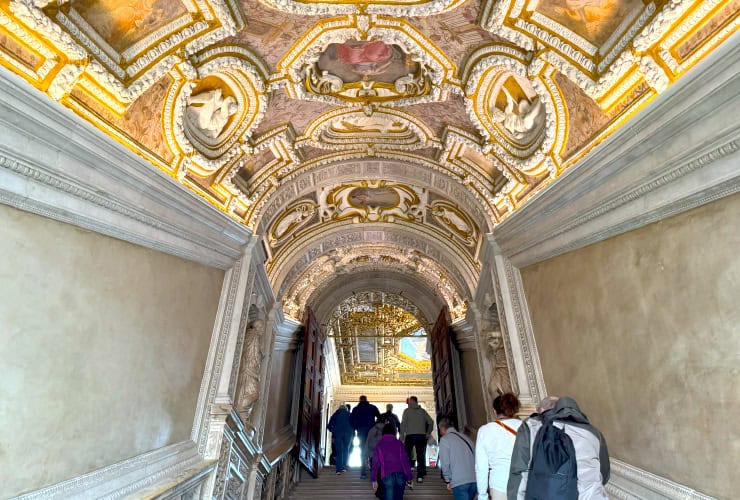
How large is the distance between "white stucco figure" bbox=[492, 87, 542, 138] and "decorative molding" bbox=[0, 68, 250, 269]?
11.8 feet

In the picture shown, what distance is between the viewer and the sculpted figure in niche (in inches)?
177

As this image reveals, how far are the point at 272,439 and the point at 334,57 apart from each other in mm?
6745

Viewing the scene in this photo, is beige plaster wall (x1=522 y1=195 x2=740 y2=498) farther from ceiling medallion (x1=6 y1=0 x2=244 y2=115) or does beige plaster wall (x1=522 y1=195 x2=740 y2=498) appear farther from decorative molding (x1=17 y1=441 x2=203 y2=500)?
ceiling medallion (x1=6 y1=0 x2=244 y2=115)

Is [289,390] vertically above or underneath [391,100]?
underneath

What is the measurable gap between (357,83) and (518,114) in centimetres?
204

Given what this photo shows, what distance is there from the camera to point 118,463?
3.11 metres

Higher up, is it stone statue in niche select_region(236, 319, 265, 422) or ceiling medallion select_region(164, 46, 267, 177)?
ceiling medallion select_region(164, 46, 267, 177)

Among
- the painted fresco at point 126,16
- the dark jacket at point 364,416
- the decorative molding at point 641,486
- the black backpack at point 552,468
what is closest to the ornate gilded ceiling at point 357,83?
the painted fresco at point 126,16

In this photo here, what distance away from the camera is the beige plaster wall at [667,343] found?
7.49ft

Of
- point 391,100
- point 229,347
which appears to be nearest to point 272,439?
point 229,347

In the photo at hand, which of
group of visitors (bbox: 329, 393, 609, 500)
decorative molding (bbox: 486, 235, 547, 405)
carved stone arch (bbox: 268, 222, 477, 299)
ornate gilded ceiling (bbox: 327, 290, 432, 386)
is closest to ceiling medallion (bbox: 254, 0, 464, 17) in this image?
decorative molding (bbox: 486, 235, 547, 405)

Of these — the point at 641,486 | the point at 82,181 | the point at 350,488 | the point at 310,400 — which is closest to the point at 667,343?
the point at 641,486

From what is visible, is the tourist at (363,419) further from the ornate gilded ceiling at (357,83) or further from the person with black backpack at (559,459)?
the person with black backpack at (559,459)

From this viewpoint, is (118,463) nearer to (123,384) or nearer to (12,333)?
(123,384)
